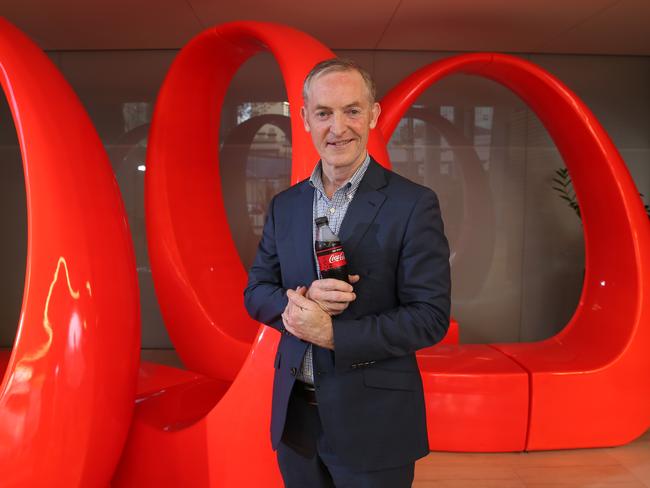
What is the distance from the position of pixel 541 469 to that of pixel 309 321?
2.16 metres

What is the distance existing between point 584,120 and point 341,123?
7.60 ft

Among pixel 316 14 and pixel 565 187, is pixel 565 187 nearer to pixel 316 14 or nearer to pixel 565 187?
pixel 565 187

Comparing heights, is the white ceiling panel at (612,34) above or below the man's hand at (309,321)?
above

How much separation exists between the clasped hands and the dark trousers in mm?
243

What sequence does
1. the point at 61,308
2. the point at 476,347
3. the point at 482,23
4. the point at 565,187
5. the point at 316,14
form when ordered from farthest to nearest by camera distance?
the point at 565,187
the point at 482,23
the point at 316,14
the point at 476,347
the point at 61,308

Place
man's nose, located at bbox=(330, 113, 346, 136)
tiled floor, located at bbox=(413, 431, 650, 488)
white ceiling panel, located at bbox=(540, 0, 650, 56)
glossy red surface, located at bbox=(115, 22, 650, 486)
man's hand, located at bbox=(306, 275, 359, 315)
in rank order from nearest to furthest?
1. man's hand, located at bbox=(306, 275, 359, 315)
2. man's nose, located at bbox=(330, 113, 346, 136)
3. tiled floor, located at bbox=(413, 431, 650, 488)
4. glossy red surface, located at bbox=(115, 22, 650, 486)
5. white ceiling panel, located at bbox=(540, 0, 650, 56)

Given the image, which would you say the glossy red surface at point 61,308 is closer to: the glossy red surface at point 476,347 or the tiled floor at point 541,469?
the glossy red surface at point 476,347

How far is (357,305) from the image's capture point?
108cm

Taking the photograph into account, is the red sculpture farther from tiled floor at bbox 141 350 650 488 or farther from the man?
the man

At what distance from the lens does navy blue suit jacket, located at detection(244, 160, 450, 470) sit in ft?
3.32

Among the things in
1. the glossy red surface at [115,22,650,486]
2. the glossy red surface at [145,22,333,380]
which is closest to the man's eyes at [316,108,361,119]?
the glossy red surface at [115,22,650,486]

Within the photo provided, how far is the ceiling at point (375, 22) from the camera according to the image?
337 cm

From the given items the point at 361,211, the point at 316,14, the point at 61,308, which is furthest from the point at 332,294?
the point at 316,14

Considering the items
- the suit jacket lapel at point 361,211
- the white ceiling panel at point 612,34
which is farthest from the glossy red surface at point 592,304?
the suit jacket lapel at point 361,211
